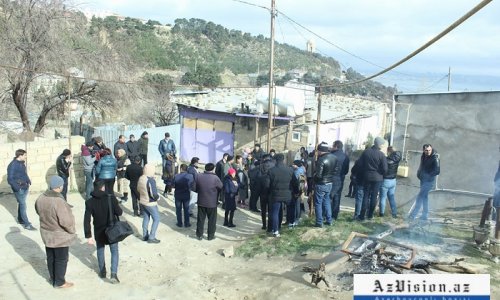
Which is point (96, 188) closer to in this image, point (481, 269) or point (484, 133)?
point (481, 269)

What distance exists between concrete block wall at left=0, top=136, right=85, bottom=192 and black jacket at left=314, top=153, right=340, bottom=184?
693cm

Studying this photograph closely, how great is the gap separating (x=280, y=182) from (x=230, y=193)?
157cm

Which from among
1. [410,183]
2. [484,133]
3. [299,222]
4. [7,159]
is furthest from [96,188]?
[484,133]

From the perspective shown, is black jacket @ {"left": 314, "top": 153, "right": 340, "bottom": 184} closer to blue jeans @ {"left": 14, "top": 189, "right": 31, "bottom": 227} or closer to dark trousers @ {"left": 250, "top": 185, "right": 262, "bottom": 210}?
dark trousers @ {"left": 250, "top": 185, "right": 262, "bottom": 210}

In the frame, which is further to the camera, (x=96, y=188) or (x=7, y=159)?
(x=7, y=159)

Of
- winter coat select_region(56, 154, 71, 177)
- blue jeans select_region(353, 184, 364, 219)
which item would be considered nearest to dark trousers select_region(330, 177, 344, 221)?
blue jeans select_region(353, 184, 364, 219)

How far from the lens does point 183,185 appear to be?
985cm

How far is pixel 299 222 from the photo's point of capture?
406 inches

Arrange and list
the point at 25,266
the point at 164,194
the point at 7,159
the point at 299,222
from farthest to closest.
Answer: the point at 164,194
the point at 7,159
the point at 299,222
the point at 25,266

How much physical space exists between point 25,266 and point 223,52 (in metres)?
67.5

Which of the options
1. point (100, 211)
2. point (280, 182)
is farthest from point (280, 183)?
point (100, 211)

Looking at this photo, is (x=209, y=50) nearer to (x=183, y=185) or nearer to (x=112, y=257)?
(x=183, y=185)

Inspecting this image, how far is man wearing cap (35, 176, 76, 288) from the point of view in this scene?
22.0 ft

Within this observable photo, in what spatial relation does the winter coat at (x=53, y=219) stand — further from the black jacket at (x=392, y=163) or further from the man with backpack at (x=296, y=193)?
the black jacket at (x=392, y=163)
